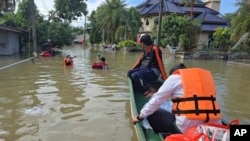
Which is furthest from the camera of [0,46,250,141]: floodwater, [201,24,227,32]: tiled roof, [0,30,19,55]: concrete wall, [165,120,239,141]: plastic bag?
[201,24,227,32]: tiled roof

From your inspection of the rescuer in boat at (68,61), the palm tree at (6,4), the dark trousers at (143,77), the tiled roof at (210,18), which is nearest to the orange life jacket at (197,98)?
the dark trousers at (143,77)

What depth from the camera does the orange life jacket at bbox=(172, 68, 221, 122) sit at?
12.0 feet

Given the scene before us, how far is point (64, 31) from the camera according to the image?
38.8 meters

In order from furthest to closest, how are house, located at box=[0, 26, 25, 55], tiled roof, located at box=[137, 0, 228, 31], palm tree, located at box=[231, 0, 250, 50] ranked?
tiled roof, located at box=[137, 0, 228, 31] → palm tree, located at box=[231, 0, 250, 50] → house, located at box=[0, 26, 25, 55]

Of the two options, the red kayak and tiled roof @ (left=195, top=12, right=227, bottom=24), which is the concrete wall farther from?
tiled roof @ (left=195, top=12, right=227, bottom=24)

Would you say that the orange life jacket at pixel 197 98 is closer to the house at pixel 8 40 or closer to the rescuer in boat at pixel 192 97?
the rescuer in boat at pixel 192 97

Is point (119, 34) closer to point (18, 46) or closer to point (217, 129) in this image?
point (18, 46)

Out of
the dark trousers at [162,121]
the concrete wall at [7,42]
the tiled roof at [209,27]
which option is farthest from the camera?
the tiled roof at [209,27]

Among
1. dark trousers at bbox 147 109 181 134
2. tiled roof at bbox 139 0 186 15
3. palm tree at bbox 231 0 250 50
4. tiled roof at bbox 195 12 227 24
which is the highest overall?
tiled roof at bbox 139 0 186 15

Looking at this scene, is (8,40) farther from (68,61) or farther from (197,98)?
(197,98)

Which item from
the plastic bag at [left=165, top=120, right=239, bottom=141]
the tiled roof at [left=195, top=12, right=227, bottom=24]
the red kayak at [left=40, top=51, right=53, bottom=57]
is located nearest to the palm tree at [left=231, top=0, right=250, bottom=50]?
the tiled roof at [left=195, top=12, right=227, bottom=24]

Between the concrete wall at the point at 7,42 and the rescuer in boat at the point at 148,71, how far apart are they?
2398cm

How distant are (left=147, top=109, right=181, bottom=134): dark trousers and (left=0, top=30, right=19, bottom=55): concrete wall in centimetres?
2679

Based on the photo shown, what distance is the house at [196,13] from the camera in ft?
145
